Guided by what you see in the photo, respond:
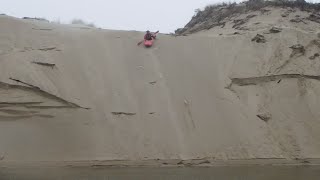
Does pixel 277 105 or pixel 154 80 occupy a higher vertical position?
pixel 154 80

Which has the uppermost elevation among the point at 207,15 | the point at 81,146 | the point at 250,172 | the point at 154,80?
the point at 207,15

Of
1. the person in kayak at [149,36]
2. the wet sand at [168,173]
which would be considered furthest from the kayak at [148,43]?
the wet sand at [168,173]

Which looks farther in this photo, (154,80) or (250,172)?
(154,80)

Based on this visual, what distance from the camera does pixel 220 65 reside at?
1623 centimetres

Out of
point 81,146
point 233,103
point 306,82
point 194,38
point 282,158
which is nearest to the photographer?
point 81,146

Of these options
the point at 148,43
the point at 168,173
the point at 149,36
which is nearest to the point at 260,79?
the point at 148,43

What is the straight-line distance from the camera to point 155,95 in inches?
579

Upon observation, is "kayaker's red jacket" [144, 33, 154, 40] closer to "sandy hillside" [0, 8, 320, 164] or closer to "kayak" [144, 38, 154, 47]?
"kayak" [144, 38, 154, 47]

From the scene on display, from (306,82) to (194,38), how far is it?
424 cm

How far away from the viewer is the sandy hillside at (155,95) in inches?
508

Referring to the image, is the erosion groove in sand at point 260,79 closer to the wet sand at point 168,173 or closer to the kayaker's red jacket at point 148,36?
the kayaker's red jacket at point 148,36

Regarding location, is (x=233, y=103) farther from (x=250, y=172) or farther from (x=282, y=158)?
(x=250, y=172)

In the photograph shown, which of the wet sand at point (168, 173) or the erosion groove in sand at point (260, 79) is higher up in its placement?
the erosion groove in sand at point (260, 79)

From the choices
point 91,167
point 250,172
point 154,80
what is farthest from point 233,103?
point 91,167
